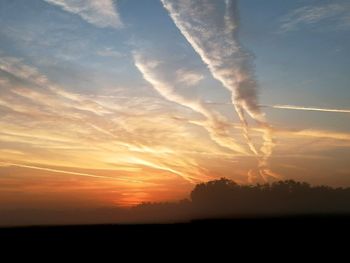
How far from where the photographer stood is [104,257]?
4166 cm

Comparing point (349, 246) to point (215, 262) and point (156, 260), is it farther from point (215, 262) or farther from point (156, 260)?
point (156, 260)

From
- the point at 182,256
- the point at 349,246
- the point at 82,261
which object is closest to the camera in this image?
the point at 82,261

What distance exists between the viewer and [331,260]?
120ft

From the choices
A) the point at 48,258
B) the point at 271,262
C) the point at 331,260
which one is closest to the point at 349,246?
the point at 331,260

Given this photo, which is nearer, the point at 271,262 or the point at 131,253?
the point at 271,262

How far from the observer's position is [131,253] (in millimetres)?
45062

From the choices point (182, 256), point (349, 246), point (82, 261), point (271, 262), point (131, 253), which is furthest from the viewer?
point (349, 246)

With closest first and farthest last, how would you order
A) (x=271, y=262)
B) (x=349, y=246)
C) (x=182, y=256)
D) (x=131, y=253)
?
1. (x=271, y=262)
2. (x=182, y=256)
3. (x=131, y=253)
4. (x=349, y=246)

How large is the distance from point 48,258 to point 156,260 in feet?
42.9

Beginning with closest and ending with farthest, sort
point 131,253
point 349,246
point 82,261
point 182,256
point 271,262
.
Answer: point 271,262 → point 82,261 → point 182,256 → point 131,253 → point 349,246

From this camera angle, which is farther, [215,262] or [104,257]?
[104,257]

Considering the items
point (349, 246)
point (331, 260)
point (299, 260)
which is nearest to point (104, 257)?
point (299, 260)

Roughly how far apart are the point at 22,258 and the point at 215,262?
2232 cm

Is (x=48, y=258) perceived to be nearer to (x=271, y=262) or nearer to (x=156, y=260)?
(x=156, y=260)
